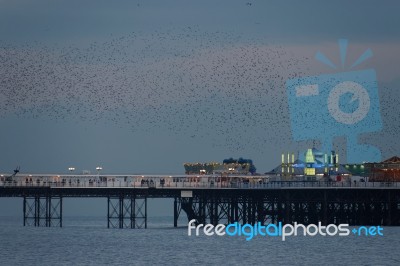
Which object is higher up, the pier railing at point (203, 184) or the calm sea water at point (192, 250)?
the pier railing at point (203, 184)

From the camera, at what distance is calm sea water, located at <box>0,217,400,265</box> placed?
102000 mm

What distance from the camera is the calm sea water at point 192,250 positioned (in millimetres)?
102000

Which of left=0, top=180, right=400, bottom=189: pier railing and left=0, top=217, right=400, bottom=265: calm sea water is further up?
left=0, top=180, right=400, bottom=189: pier railing

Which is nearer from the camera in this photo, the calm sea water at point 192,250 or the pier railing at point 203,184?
the calm sea water at point 192,250

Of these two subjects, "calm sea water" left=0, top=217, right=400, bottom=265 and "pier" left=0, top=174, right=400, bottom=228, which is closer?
"calm sea water" left=0, top=217, right=400, bottom=265

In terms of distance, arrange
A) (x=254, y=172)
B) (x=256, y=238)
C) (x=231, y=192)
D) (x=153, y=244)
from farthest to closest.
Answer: (x=254, y=172) < (x=231, y=192) < (x=256, y=238) < (x=153, y=244)

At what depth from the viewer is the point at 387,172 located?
168 metres

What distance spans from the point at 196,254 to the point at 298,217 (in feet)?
167

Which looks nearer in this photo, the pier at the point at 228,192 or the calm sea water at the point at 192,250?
the calm sea water at the point at 192,250

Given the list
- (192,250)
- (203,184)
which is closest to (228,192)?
(203,184)

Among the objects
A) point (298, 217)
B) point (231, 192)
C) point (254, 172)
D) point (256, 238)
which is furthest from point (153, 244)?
point (254, 172)

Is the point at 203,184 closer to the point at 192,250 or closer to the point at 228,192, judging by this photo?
the point at 228,192

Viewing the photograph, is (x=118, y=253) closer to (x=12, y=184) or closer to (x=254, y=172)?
(x=12, y=184)

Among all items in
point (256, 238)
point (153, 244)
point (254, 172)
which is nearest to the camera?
point (153, 244)
